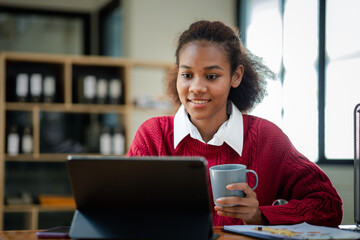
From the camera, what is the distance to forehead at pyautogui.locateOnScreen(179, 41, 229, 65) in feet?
5.34

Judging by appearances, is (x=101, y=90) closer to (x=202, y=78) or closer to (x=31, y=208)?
(x=31, y=208)

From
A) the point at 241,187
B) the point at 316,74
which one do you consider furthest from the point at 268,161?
the point at 316,74

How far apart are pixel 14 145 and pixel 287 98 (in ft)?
7.68

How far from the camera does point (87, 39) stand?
584 centimetres

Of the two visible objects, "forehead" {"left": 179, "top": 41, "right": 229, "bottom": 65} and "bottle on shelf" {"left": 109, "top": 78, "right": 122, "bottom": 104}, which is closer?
"forehead" {"left": 179, "top": 41, "right": 229, "bottom": 65}

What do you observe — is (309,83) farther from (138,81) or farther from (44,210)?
(44,210)

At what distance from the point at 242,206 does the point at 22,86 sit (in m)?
3.21

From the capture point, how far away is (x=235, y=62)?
1.77m

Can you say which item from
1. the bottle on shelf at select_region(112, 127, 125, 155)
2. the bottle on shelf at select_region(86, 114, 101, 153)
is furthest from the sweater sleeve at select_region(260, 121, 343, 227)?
the bottle on shelf at select_region(86, 114, 101, 153)

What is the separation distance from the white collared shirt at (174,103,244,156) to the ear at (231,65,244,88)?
101 mm

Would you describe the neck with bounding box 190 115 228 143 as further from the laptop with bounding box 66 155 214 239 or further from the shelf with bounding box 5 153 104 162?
the shelf with bounding box 5 153 104 162

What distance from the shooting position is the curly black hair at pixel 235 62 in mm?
1705

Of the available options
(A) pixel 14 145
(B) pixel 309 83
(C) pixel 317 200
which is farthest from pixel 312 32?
(C) pixel 317 200

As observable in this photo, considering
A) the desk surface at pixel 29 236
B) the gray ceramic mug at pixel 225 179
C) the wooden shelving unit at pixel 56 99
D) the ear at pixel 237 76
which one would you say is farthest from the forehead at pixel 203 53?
the wooden shelving unit at pixel 56 99
